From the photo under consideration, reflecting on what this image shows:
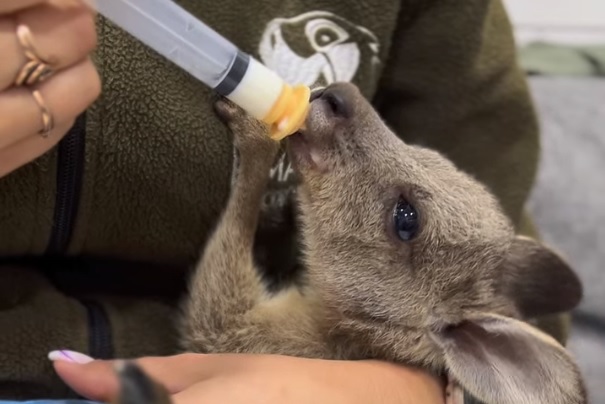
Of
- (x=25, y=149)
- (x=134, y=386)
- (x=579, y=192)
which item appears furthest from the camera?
(x=579, y=192)

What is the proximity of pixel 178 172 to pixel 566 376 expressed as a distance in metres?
0.58

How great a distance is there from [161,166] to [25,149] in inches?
11.7

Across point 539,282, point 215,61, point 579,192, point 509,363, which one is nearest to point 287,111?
point 215,61

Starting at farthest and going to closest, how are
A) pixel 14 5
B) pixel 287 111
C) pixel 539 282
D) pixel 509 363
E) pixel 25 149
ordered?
pixel 539 282, pixel 509 363, pixel 287 111, pixel 25 149, pixel 14 5

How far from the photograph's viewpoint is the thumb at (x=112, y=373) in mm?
1027

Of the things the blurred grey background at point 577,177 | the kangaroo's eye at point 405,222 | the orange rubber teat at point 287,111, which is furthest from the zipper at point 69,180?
the blurred grey background at point 577,177

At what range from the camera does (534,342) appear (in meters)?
1.19

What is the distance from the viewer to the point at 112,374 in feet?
3.37

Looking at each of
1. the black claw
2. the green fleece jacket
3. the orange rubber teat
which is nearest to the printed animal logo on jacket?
the green fleece jacket

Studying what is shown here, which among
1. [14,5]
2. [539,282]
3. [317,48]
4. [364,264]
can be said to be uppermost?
[14,5]

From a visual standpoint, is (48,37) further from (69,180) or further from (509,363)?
(509,363)

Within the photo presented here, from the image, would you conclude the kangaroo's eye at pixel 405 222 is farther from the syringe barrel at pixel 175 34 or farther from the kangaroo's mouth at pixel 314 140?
the syringe barrel at pixel 175 34

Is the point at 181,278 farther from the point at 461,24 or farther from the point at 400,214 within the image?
the point at 461,24

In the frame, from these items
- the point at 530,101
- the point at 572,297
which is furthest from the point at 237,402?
the point at 530,101
